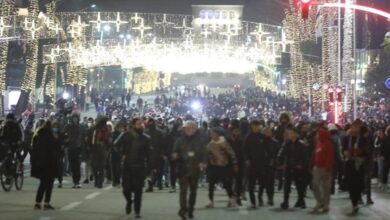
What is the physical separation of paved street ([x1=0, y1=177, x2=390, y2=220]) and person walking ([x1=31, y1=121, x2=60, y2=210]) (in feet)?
1.47

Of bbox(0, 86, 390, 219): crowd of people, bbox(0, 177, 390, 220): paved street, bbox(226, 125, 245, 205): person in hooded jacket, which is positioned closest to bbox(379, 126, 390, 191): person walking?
bbox(0, 86, 390, 219): crowd of people

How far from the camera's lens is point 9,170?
738 inches

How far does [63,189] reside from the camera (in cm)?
1986

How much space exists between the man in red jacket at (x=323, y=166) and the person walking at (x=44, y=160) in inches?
208

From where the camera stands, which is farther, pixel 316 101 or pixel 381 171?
pixel 316 101

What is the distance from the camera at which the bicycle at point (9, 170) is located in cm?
1861

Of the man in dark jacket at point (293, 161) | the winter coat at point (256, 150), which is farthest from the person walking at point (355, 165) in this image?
A: the winter coat at point (256, 150)

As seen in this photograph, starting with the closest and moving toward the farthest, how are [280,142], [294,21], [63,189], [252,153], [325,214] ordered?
[325,214]
[252,153]
[280,142]
[63,189]
[294,21]

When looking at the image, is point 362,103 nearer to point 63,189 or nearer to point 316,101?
point 316,101

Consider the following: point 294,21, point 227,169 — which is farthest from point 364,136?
point 294,21

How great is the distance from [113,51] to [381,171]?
1200 inches

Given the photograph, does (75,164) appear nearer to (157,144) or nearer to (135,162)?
(157,144)

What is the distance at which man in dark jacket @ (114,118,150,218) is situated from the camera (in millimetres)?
13852

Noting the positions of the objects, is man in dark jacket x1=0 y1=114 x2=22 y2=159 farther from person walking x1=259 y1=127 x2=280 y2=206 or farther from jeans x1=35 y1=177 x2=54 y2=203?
person walking x1=259 y1=127 x2=280 y2=206
